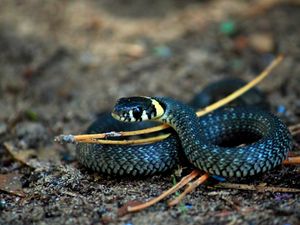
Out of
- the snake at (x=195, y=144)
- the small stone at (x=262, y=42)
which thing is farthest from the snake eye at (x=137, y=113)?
the small stone at (x=262, y=42)

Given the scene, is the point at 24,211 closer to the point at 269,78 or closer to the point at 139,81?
the point at 139,81

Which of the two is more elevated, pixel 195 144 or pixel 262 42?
pixel 262 42

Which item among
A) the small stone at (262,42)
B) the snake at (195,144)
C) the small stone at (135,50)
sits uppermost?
the small stone at (135,50)

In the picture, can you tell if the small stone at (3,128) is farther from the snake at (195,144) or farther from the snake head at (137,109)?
the snake head at (137,109)

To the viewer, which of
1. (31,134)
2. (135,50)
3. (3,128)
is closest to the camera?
(31,134)

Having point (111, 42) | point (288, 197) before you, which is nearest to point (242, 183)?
point (288, 197)

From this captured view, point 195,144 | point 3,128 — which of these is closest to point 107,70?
point 3,128

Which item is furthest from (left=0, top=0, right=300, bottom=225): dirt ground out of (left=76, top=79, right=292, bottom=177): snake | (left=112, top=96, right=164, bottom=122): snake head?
(left=112, top=96, right=164, bottom=122): snake head

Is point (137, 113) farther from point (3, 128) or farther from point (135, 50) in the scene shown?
point (135, 50)
